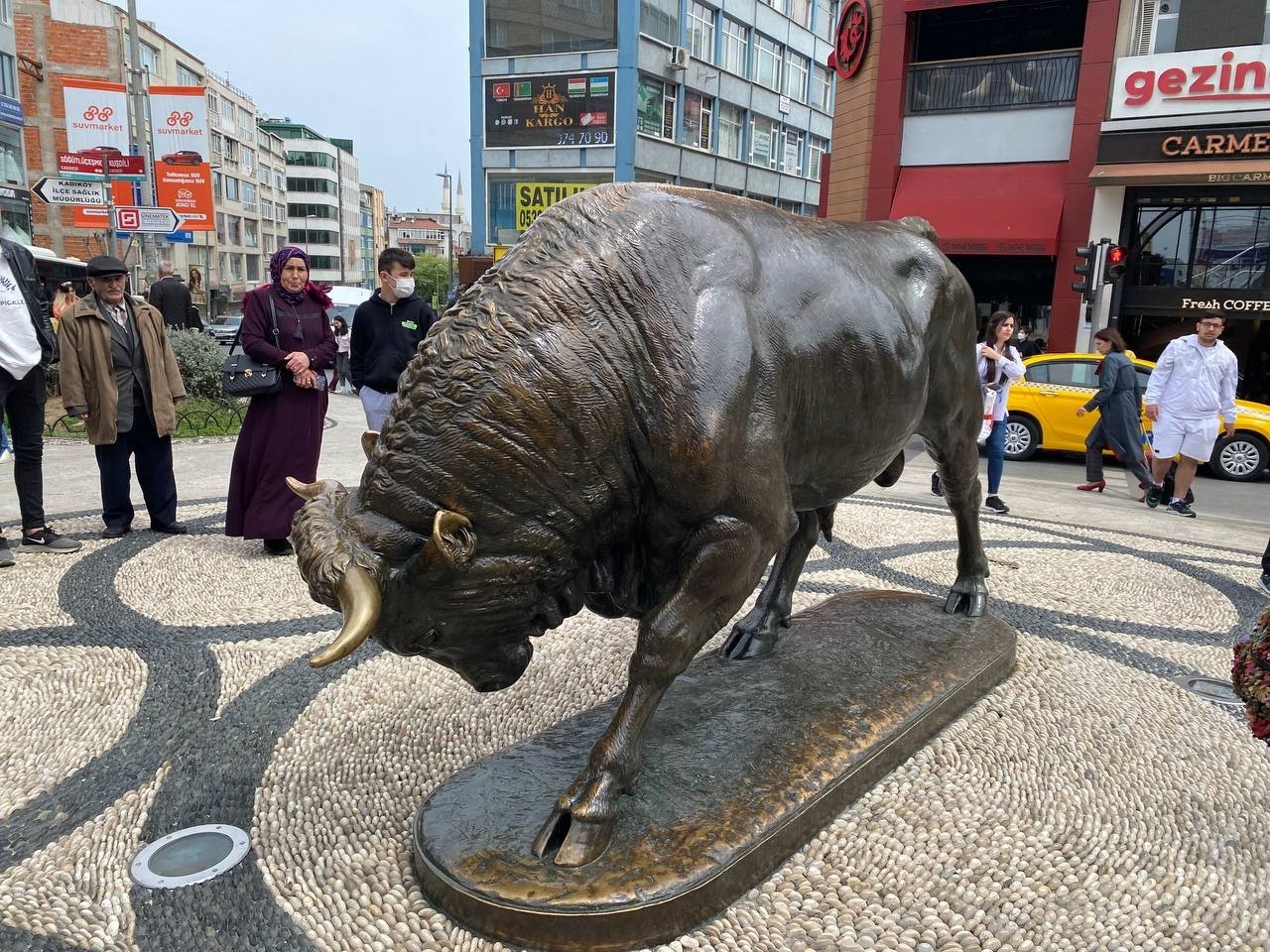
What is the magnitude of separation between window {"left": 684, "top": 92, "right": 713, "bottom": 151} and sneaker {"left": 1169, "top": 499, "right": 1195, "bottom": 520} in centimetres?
2870

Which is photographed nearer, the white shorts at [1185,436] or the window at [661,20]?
the white shorts at [1185,436]

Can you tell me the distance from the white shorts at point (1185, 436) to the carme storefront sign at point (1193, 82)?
10.2 metres

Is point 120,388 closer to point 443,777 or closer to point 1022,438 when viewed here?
point 443,777

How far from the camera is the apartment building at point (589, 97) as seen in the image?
1221 inches

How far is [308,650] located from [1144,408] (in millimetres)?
7958

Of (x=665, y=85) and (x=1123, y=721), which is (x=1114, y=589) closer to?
(x=1123, y=721)

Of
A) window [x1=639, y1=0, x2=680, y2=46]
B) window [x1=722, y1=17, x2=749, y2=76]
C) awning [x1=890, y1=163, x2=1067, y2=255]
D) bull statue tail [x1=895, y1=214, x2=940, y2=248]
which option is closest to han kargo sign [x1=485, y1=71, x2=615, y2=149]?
window [x1=639, y1=0, x2=680, y2=46]

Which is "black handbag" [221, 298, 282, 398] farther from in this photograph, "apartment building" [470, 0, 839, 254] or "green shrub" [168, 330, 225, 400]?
"apartment building" [470, 0, 839, 254]

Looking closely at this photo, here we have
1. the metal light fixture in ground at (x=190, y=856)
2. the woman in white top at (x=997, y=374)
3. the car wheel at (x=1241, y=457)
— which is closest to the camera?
the metal light fixture in ground at (x=190, y=856)

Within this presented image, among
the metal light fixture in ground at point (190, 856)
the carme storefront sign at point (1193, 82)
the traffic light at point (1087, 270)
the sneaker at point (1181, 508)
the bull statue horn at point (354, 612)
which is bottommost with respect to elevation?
the sneaker at point (1181, 508)

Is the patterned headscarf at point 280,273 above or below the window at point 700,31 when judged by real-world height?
below

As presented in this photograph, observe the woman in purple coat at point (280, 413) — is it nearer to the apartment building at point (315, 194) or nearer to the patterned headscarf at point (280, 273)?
the patterned headscarf at point (280, 273)

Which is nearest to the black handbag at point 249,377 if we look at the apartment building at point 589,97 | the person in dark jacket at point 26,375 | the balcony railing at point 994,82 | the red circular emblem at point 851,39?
the person in dark jacket at point 26,375

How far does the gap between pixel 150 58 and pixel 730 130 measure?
A: 3208 cm
